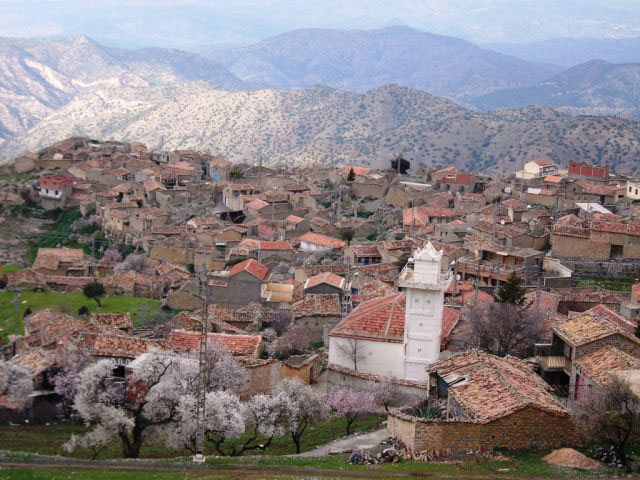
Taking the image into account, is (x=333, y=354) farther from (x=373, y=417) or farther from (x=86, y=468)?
(x=86, y=468)

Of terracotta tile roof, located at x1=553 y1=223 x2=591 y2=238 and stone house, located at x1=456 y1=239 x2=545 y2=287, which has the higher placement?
terracotta tile roof, located at x1=553 y1=223 x2=591 y2=238

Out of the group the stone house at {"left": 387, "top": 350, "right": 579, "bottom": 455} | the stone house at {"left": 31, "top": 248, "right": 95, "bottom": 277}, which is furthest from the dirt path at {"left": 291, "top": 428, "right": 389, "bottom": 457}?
the stone house at {"left": 31, "top": 248, "right": 95, "bottom": 277}

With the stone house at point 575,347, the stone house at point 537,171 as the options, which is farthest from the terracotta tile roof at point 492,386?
the stone house at point 537,171

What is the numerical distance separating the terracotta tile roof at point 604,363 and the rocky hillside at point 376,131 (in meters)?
106

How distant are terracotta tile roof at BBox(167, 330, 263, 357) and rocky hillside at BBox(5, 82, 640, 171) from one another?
3998 inches

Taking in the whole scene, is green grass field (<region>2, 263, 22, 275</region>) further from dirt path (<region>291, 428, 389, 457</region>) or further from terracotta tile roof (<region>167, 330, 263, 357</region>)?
dirt path (<region>291, 428, 389, 457</region>)

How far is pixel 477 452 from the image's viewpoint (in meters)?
20.0

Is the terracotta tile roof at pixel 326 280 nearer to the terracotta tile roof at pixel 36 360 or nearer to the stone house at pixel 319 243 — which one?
the stone house at pixel 319 243

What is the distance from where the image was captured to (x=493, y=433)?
2031 cm

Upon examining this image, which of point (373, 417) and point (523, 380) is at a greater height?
point (523, 380)

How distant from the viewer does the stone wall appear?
20078mm

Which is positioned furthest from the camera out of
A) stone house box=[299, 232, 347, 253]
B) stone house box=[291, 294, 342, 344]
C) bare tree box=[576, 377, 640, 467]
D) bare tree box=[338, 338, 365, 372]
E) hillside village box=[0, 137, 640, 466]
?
stone house box=[299, 232, 347, 253]

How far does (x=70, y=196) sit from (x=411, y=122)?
9376 cm

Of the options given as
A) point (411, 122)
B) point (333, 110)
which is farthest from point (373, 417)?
point (333, 110)
